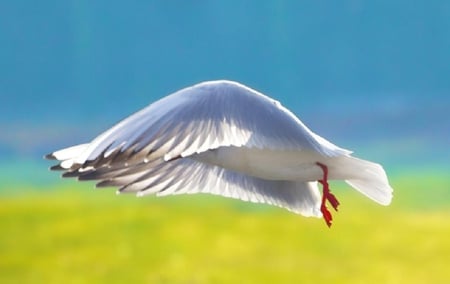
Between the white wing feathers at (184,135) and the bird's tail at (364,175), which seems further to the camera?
the bird's tail at (364,175)

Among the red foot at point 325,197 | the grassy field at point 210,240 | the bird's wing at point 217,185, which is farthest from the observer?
the grassy field at point 210,240

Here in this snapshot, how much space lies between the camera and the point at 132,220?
3.05 meters

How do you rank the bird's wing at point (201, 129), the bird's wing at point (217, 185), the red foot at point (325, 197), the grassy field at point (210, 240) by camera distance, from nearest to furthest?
1. the bird's wing at point (201, 129)
2. the red foot at point (325, 197)
3. the bird's wing at point (217, 185)
4. the grassy field at point (210, 240)

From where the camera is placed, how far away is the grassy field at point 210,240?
9.85ft

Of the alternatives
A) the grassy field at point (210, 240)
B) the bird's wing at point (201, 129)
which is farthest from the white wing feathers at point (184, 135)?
the grassy field at point (210, 240)

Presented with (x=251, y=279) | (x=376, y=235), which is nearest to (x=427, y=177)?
(x=376, y=235)

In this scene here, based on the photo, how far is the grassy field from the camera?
3.00 m

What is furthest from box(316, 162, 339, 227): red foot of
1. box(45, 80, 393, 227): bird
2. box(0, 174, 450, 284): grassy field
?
box(0, 174, 450, 284): grassy field

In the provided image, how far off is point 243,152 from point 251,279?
1.57 m

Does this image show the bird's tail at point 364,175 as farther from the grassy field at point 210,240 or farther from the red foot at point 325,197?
the grassy field at point 210,240

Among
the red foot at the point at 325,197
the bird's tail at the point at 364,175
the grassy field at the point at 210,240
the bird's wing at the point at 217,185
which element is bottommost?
the red foot at the point at 325,197

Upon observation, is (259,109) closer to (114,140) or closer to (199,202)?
(114,140)

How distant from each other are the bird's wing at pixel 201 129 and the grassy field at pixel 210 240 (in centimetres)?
154

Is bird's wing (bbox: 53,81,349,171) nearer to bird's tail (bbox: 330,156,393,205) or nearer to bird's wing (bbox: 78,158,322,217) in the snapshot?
bird's tail (bbox: 330,156,393,205)
